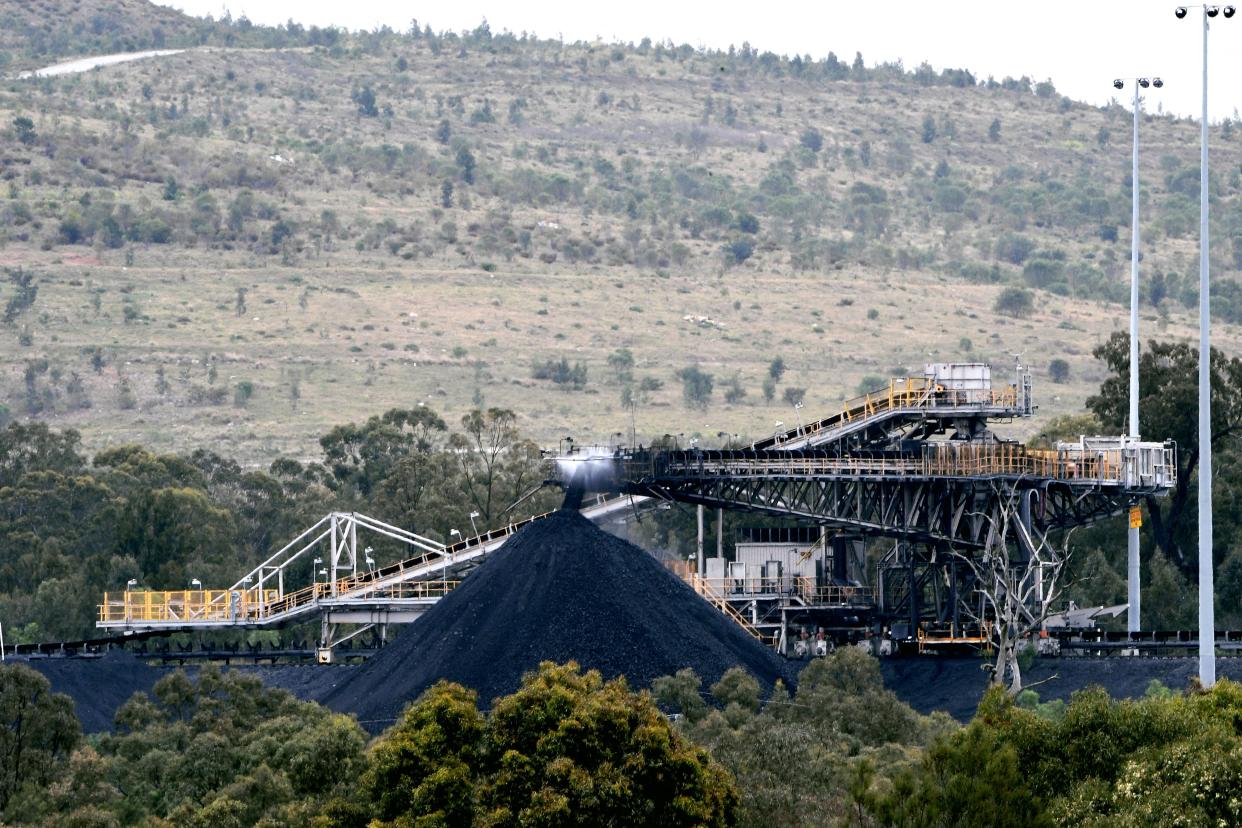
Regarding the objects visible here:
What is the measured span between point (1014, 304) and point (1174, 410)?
80.2m

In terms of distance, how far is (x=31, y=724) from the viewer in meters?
61.0

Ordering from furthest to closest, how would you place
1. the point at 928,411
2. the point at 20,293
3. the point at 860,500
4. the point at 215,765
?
the point at 20,293 < the point at 928,411 < the point at 860,500 < the point at 215,765

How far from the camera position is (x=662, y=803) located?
47219 millimetres

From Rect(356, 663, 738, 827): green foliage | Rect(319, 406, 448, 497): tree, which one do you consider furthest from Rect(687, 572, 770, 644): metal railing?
Rect(319, 406, 448, 497): tree

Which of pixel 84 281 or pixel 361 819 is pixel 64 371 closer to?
pixel 84 281

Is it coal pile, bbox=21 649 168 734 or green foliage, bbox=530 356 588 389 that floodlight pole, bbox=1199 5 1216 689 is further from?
green foliage, bbox=530 356 588 389

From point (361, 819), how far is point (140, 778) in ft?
35.4

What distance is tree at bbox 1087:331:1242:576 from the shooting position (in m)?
102

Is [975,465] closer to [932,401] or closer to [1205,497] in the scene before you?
[932,401]

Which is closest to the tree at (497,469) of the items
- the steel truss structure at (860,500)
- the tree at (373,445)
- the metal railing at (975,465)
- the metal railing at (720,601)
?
the tree at (373,445)

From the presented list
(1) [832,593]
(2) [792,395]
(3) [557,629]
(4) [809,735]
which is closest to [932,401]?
(1) [832,593]

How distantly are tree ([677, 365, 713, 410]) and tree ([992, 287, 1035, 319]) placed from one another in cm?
3121

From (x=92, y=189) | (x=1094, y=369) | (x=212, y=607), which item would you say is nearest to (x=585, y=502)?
(x=212, y=607)

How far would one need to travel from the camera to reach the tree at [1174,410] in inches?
4031
